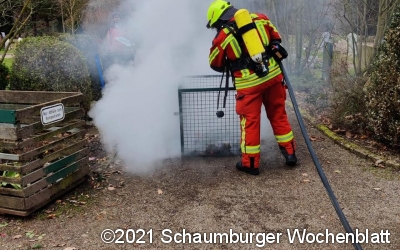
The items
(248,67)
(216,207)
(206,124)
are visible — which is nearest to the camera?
(216,207)

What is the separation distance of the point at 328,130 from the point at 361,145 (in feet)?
2.49

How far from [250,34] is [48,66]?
11.8 feet

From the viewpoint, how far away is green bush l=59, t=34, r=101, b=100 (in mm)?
7219

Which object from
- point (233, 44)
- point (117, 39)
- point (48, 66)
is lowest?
point (48, 66)

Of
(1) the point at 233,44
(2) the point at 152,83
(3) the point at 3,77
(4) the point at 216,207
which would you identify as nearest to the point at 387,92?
(1) the point at 233,44

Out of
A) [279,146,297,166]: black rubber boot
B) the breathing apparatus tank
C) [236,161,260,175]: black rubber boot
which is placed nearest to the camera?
the breathing apparatus tank

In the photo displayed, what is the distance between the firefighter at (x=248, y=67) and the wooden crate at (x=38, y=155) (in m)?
1.67

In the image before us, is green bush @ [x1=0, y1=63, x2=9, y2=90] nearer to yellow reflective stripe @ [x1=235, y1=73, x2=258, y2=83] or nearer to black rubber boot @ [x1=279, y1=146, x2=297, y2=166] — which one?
yellow reflective stripe @ [x1=235, y1=73, x2=258, y2=83]

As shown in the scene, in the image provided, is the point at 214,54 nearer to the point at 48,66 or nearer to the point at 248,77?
the point at 248,77

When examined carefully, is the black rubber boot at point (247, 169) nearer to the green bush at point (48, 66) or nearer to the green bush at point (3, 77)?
the green bush at point (48, 66)

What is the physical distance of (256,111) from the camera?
436cm

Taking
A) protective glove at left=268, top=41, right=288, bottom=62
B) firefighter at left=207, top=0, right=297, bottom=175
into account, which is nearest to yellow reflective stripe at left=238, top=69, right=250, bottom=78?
firefighter at left=207, top=0, right=297, bottom=175

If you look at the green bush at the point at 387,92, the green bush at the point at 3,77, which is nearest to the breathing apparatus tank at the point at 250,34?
the green bush at the point at 387,92

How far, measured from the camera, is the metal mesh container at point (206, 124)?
4.91m
